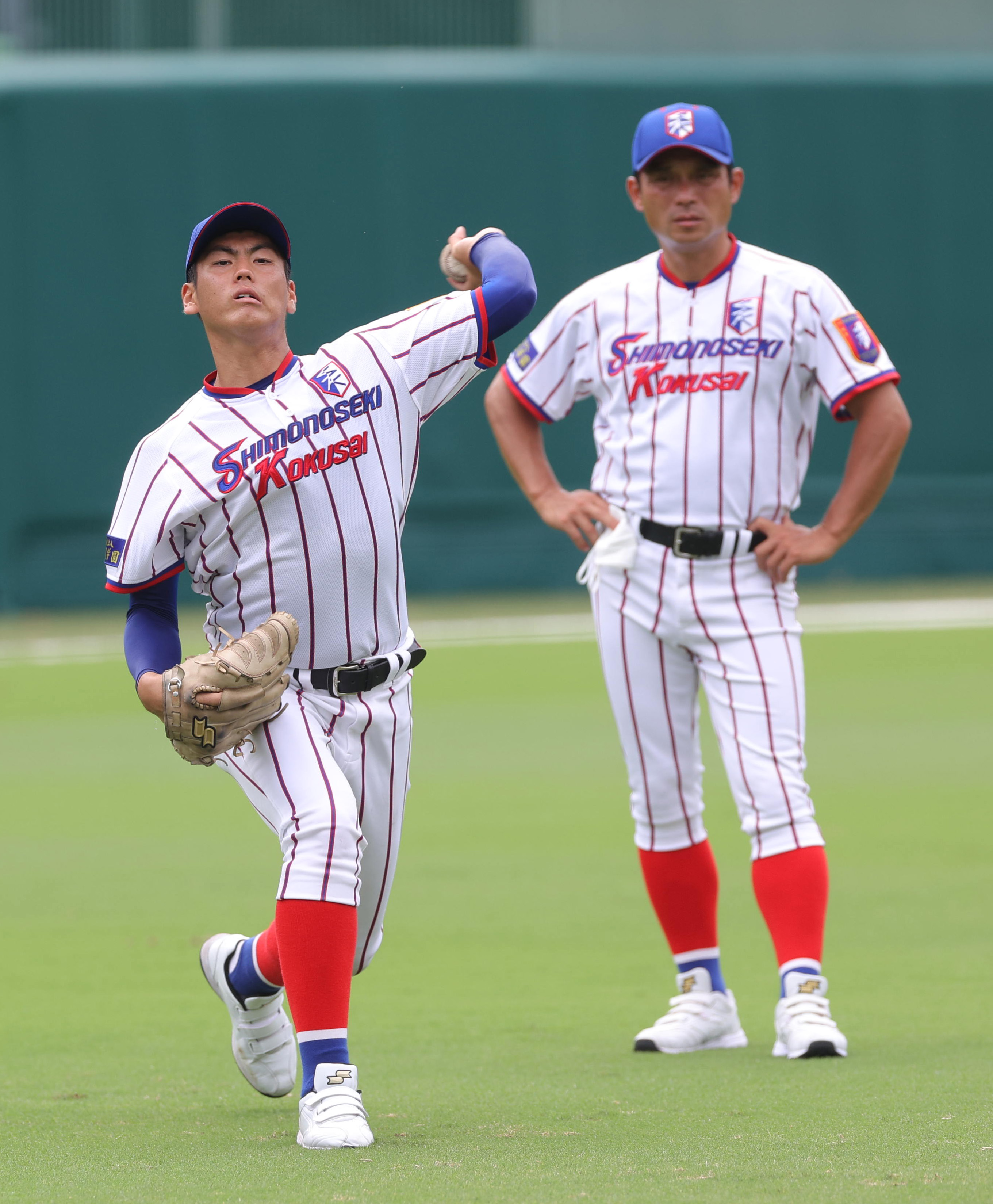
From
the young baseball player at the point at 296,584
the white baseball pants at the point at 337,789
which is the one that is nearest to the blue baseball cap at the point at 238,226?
the young baseball player at the point at 296,584

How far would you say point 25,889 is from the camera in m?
6.39

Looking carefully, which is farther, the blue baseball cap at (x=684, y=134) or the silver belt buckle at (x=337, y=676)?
the blue baseball cap at (x=684, y=134)

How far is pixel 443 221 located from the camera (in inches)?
651

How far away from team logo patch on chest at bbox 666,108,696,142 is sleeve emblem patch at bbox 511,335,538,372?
2.25 ft

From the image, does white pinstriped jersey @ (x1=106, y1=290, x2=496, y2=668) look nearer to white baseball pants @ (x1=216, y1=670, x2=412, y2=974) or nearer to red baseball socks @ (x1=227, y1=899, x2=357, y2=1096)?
white baseball pants @ (x1=216, y1=670, x2=412, y2=974)

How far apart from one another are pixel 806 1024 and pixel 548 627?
32.5 feet

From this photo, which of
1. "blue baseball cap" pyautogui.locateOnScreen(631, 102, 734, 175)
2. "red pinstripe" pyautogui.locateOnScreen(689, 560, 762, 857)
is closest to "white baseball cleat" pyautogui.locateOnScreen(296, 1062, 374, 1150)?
"red pinstripe" pyautogui.locateOnScreen(689, 560, 762, 857)

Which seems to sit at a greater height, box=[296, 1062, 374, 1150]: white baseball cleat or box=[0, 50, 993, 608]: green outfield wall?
box=[0, 50, 993, 608]: green outfield wall

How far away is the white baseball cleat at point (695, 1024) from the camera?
432cm

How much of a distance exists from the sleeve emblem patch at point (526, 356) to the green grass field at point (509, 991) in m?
1.70

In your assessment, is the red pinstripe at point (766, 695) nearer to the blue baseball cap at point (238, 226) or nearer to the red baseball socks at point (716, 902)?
the red baseball socks at point (716, 902)

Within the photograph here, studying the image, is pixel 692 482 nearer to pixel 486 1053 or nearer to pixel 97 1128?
pixel 486 1053

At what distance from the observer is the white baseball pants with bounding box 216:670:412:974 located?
138 inches

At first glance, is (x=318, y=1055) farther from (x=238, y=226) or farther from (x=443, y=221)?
(x=443, y=221)
